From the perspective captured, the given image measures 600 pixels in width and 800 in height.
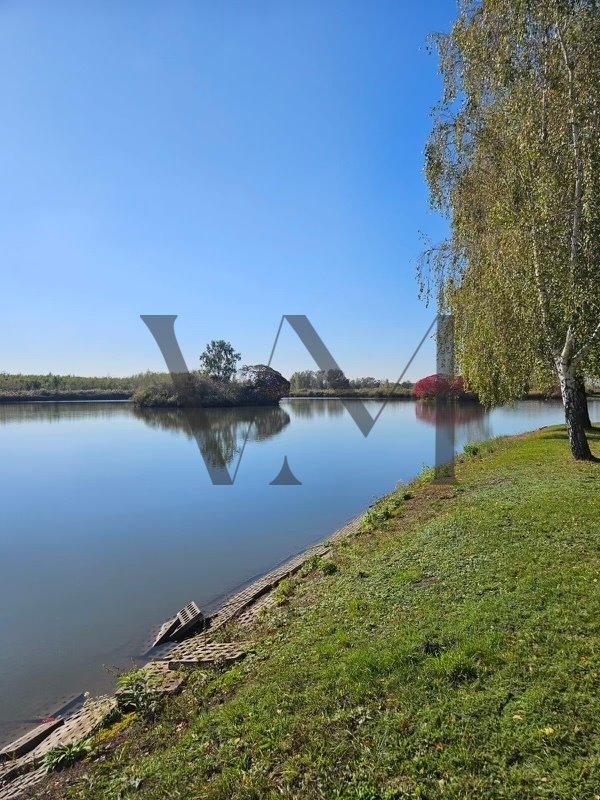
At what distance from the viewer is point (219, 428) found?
3231cm

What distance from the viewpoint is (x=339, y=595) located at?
5.26 metres

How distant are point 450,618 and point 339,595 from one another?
151 cm

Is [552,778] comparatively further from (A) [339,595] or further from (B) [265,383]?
(B) [265,383]

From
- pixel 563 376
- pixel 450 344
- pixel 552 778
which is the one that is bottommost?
pixel 552 778

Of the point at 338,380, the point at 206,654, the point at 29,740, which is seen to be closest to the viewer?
the point at 29,740

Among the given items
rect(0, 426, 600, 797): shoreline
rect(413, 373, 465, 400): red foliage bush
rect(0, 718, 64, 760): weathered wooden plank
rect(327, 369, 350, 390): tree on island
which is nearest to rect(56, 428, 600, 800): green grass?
rect(0, 426, 600, 797): shoreline

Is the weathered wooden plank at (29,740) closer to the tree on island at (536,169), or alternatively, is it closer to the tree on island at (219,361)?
the tree on island at (536,169)

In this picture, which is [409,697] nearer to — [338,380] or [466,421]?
[466,421]

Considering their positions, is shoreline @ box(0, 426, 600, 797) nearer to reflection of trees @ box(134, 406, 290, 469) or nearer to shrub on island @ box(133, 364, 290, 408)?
reflection of trees @ box(134, 406, 290, 469)

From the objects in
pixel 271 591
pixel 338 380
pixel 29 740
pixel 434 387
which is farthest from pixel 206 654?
pixel 338 380

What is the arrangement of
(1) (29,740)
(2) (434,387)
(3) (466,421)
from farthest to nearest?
(2) (434,387) < (3) (466,421) < (1) (29,740)

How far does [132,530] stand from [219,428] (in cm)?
2147

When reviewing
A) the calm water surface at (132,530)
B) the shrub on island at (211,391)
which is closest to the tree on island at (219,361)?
the shrub on island at (211,391)

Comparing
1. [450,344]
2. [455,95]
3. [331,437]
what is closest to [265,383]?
[331,437]
